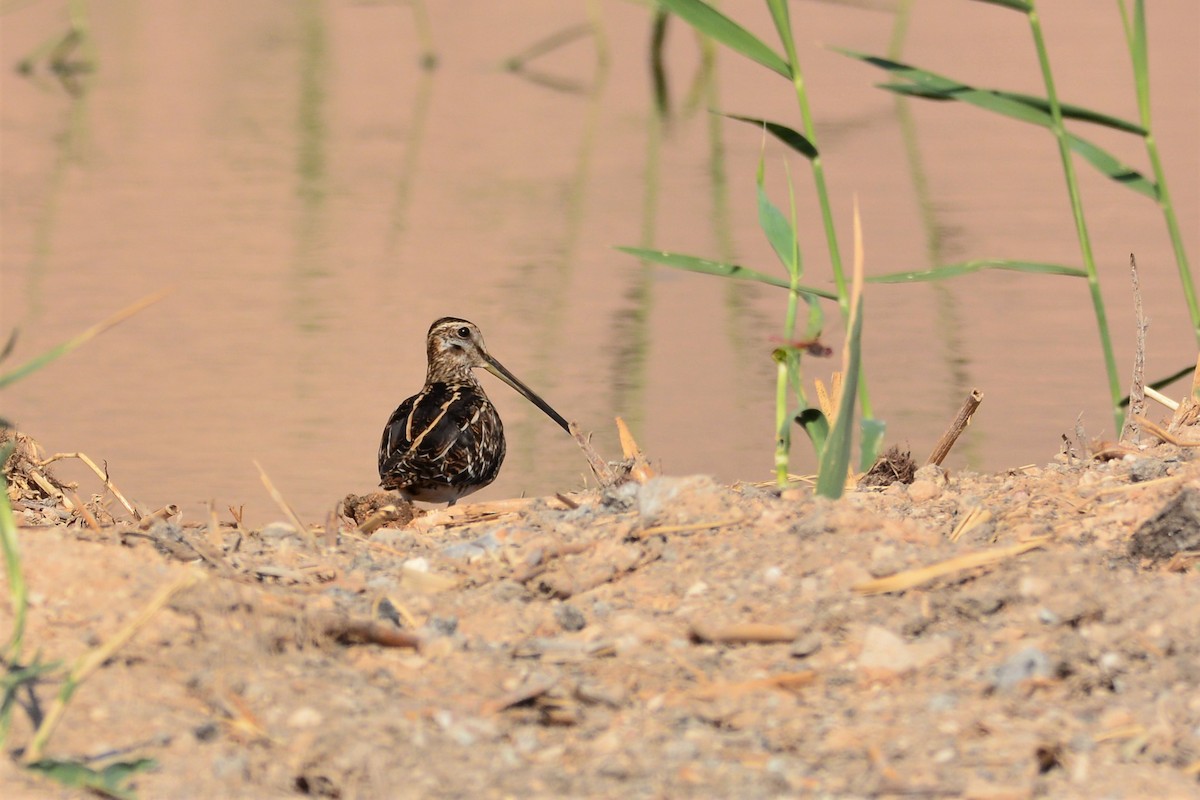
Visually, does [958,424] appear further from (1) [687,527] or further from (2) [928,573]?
(2) [928,573]

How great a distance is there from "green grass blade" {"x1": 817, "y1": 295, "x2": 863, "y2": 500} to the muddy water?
203 centimetres

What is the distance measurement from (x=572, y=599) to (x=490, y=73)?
13.2 meters

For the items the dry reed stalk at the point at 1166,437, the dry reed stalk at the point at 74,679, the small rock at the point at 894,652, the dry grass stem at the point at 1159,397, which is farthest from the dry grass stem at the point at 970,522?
the dry reed stalk at the point at 74,679

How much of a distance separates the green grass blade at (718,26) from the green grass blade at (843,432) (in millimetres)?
719

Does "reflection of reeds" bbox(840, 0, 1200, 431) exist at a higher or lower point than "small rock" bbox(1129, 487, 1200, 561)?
higher

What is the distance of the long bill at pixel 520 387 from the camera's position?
6.21 meters

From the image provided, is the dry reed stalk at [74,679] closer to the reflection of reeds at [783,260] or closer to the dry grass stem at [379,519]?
the dry grass stem at [379,519]

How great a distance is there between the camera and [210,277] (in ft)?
27.4

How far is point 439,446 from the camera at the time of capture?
557cm

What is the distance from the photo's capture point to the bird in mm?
5535

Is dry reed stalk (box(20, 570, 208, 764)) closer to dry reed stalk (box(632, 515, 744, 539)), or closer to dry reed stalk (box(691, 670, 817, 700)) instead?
dry reed stalk (box(691, 670, 817, 700))

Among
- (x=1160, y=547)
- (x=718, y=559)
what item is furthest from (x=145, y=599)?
(x=1160, y=547)

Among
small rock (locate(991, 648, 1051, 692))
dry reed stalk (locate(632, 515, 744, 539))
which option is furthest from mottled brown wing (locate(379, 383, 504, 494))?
small rock (locate(991, 648, 1051, 692))

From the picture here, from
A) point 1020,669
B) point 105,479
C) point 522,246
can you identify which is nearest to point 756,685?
point 1020,669
